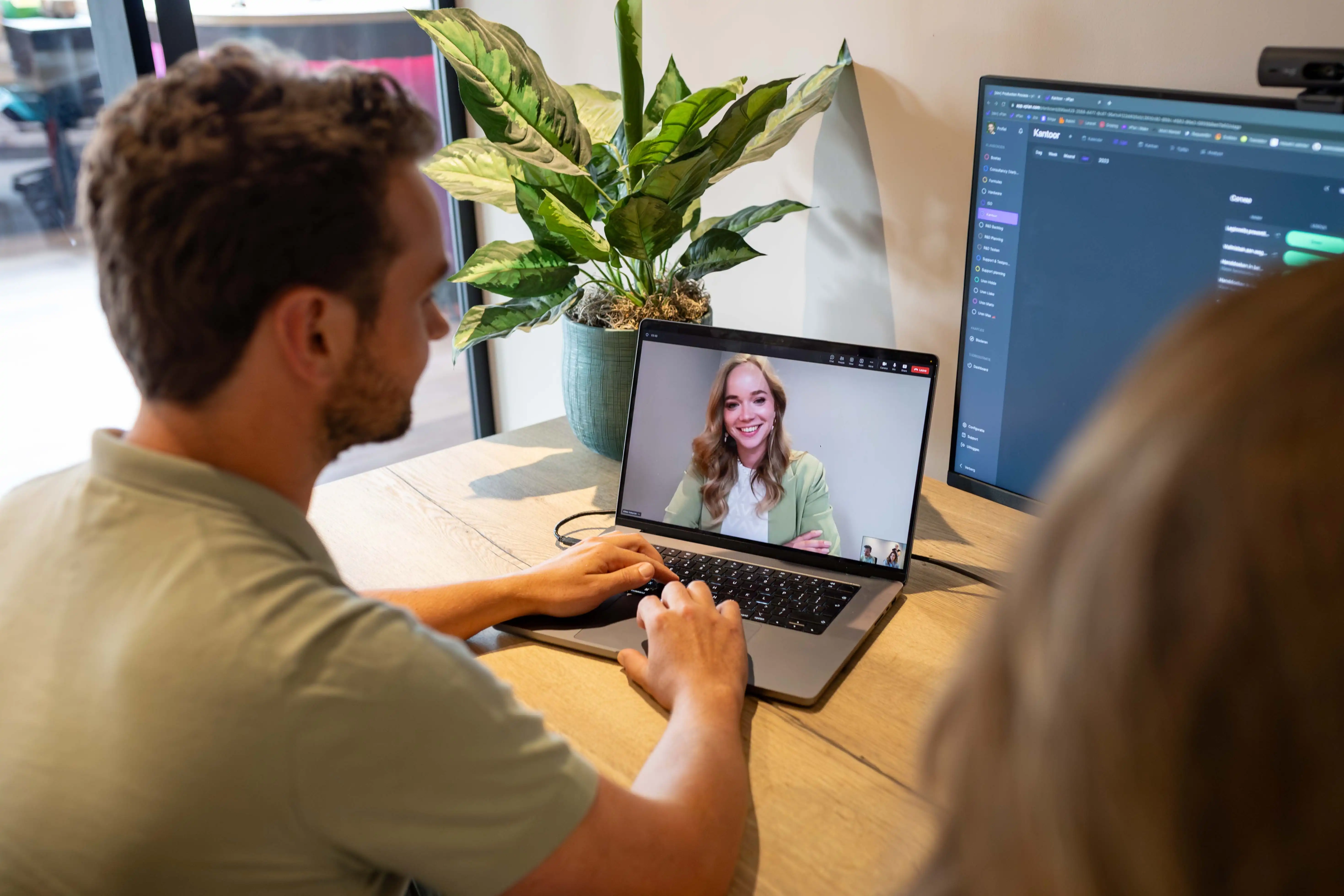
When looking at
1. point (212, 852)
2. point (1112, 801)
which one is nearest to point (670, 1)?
point (212, 852)

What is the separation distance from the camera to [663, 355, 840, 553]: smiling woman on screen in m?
1.13

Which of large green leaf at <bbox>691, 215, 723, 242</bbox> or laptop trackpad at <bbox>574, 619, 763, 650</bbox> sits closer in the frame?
laptop trackpad at <bbox>574, 619, 763, 650</bbox>

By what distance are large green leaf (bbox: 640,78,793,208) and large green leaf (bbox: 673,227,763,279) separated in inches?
3.8

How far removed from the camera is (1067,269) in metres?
1.04

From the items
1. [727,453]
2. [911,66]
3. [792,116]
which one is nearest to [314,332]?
[727,453]

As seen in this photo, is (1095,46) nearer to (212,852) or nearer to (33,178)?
(212,852)

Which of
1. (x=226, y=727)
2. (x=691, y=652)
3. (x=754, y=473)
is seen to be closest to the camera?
(x=226, y=727)

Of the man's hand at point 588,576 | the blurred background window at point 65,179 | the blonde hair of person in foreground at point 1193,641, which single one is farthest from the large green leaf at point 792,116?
the blonde hair of person in foreground at point 1193,641

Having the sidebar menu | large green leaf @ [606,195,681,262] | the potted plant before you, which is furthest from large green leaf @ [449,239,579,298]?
the sidebar menu

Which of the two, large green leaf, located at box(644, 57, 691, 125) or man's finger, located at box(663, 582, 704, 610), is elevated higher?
large green leaf, located at box(644, 57, 691, 125)

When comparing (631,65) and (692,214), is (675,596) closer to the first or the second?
(692,214)

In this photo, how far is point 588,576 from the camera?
3.44 feet

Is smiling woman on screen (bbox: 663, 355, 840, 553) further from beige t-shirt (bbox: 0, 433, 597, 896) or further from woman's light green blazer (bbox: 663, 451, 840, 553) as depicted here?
beige t-shirt (bbox: 0, 433, 597, 896)

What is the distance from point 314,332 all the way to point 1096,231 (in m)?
0.75
